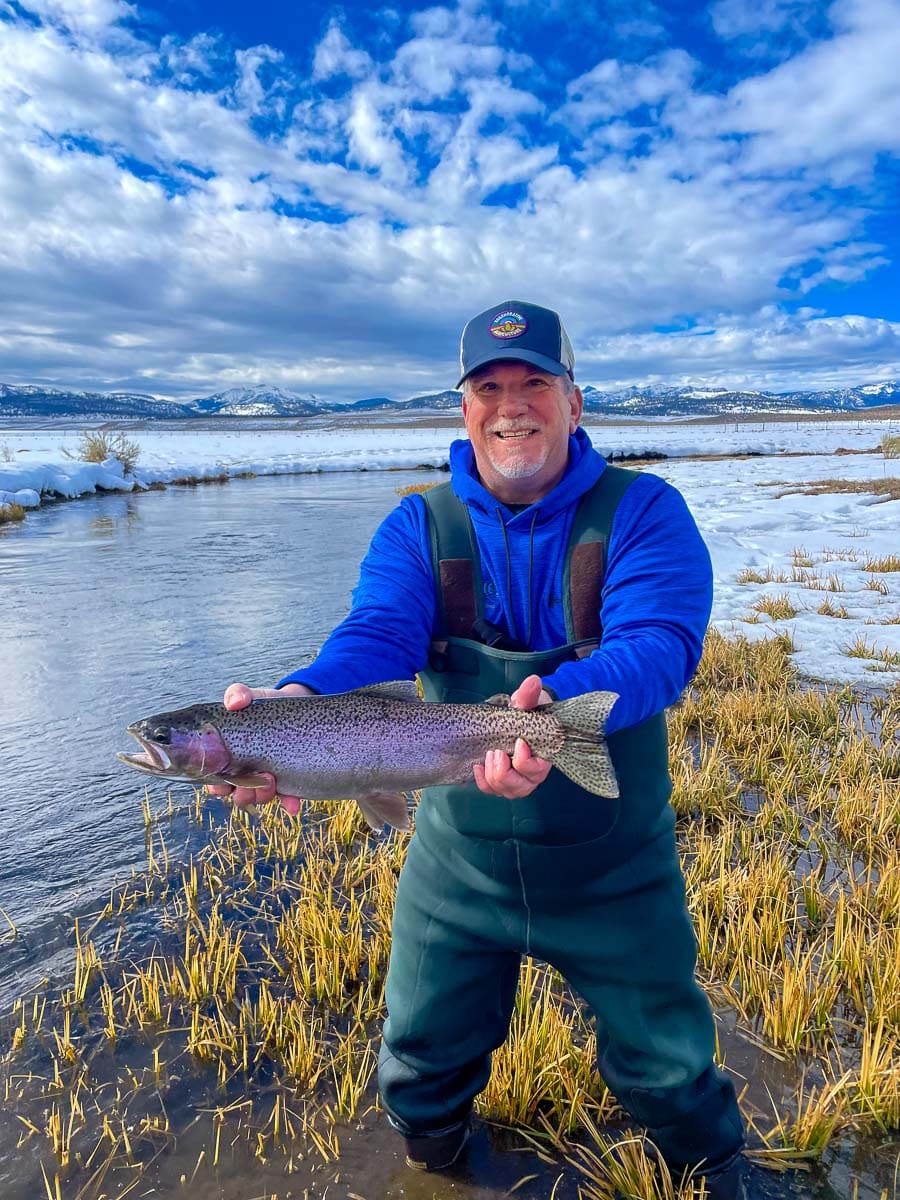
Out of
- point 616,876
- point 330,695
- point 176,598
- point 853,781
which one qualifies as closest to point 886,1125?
point 616,876

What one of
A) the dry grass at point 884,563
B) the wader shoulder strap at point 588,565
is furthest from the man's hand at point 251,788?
the dry grass at point 884,563

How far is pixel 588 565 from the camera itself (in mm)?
2791

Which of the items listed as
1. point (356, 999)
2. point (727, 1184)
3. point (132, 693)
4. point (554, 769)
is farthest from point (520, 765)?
point (132, 693)

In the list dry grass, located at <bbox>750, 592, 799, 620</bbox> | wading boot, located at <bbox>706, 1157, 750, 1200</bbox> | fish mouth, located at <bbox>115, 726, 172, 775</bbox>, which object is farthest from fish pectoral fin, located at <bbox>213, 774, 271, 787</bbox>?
dry grass, located at <bbox>750, 592, 799, 620</bbox>

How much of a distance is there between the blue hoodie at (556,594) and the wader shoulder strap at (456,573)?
49 millimetres

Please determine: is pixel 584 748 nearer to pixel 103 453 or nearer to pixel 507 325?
pixel 507 325

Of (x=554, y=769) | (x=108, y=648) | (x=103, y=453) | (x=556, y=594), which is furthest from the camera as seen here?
(x=103, y=453)

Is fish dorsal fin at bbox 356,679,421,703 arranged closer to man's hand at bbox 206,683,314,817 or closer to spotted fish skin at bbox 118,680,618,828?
spotted fish skin at bbox 118,680,618,828

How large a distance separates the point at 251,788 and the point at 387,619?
79 centimetres

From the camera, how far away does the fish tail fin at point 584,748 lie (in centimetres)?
232

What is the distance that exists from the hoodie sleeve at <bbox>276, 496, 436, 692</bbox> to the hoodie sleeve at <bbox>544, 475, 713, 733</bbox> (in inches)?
26.9

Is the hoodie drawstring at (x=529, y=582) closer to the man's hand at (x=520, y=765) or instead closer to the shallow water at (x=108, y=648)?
A: the man's hand at (x=520, y=765)

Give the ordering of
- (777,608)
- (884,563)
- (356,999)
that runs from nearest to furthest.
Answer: (356,999)
(777,608)
(884,563)

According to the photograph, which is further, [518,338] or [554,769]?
[518,338]
